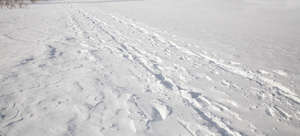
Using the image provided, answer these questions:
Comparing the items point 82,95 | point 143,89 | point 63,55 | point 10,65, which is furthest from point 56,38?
point 143,89

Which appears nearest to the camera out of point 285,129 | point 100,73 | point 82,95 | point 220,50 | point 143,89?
point 285,129

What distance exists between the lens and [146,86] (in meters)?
2.69

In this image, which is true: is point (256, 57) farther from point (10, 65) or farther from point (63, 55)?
point (10, 65)

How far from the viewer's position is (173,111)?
2.17 metres

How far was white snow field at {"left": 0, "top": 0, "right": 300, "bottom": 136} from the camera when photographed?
76.2 inches

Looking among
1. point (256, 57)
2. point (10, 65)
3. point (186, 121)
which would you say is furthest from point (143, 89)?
point (256, 57)

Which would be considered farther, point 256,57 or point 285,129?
point 256,57

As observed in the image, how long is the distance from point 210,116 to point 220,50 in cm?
261

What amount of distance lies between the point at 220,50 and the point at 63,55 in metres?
3.63

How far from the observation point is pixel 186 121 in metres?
2.02

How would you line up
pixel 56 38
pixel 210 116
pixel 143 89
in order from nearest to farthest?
pixel 210 116
pixel 143 89
pixel 56 38

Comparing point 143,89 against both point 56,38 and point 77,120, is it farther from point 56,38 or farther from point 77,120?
point 56,38

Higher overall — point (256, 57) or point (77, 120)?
point (256, 57)

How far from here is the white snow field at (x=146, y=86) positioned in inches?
76.2
